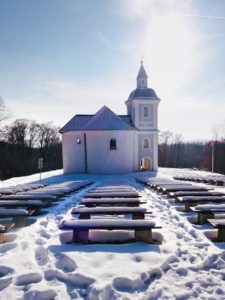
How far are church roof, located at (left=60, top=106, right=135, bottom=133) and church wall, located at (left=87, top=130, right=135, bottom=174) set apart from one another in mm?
580

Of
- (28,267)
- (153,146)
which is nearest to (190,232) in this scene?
(28,267)

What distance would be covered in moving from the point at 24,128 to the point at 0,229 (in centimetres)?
5842

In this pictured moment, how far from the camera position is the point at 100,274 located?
11.6ft

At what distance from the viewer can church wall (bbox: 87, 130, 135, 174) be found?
89.3 ft

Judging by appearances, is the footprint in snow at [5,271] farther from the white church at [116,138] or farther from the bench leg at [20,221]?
the white church at [116,138]

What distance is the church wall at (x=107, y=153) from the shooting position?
27.2 meters

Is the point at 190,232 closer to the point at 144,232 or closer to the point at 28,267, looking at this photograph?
the point at 144,232

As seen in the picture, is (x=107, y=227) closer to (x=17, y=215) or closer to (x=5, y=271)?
(x=5, y=271)

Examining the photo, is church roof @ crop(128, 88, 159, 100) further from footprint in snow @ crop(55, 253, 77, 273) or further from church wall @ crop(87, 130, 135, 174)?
footprint in snow @ crop(55, 253, 77, 273)

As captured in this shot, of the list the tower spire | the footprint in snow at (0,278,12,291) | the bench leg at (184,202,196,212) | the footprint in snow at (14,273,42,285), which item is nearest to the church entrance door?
the tower spire

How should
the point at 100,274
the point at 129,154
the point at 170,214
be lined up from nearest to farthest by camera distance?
the point at 100,274, the point at 170,214, the point at 129,154

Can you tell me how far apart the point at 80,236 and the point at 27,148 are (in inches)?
2293

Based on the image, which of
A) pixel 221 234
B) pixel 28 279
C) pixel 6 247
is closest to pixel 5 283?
pixel 28 279

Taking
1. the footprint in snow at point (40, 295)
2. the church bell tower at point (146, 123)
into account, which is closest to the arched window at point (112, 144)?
the church bell tower at point (146, 123)
